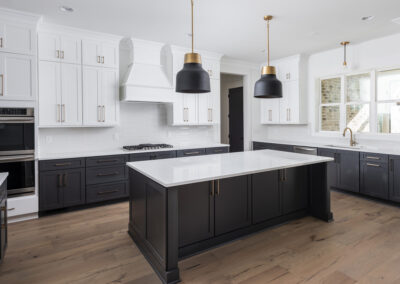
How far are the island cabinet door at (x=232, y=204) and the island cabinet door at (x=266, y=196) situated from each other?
11 cm

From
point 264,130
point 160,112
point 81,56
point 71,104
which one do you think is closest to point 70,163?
point 71,104

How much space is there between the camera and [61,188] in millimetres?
3754

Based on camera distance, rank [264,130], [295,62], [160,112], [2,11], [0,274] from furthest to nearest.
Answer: [264,130]
[295,62]
[160,112]
[2,11]
[0,274]

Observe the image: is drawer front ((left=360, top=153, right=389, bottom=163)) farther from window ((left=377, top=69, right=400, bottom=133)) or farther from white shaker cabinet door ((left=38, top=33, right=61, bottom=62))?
white shaker cabinet door ((left=38, top=33, right=61, bottom=62))

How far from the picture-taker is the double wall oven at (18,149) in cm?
333

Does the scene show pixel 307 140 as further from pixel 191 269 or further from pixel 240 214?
pixel 191 269

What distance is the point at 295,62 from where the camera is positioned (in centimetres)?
573

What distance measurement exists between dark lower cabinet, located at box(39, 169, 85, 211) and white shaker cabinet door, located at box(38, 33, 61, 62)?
172 cm

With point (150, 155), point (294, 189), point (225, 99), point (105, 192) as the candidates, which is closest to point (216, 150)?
point (150, 155)

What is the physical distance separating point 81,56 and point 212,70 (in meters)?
2.54

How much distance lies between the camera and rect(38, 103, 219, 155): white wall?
13.9 feet

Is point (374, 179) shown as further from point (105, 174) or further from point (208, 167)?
point (105, 174)

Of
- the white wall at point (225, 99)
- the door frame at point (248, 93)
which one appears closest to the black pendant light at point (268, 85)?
the door frame at point (248, 93)

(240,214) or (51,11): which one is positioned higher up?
(51,11)
